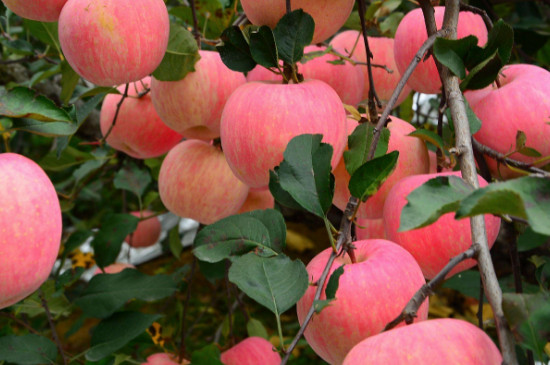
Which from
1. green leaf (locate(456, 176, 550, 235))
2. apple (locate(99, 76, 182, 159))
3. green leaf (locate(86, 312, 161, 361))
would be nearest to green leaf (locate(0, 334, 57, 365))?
green leaf (locate(86, 312, 161, 361))

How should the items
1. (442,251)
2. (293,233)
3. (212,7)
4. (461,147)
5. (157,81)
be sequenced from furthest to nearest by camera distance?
(293,233), (212,7), (157,81), (442,251), (461,147)

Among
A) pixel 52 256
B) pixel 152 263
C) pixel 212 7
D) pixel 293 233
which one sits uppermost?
pixel 212 7

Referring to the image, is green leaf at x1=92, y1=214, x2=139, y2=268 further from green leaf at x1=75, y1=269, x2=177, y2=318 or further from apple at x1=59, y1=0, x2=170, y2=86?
apple at x1=59, y1=0, x2=170, y2=86

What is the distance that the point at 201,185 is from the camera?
1.00 m

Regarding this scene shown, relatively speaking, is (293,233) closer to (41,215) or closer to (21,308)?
(21,308)

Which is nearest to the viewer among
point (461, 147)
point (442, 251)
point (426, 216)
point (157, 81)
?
point (426, 216)

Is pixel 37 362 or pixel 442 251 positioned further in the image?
pixel 37 362

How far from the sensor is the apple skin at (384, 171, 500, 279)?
0.64 m

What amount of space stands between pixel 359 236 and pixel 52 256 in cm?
49

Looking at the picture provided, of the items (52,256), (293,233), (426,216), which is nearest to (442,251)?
(426,216)

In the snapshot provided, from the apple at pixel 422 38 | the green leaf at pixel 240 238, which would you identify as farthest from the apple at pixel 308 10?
the green leaf at pixel 240 238

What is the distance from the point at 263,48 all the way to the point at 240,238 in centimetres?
23

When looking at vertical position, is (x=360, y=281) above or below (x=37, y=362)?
above

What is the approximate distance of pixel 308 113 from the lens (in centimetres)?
66
